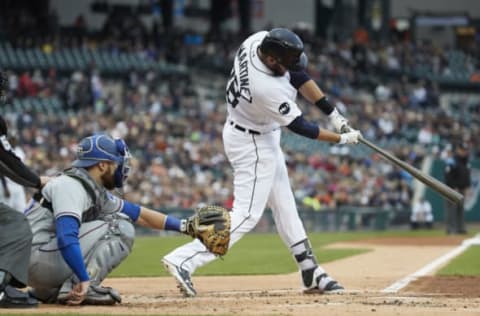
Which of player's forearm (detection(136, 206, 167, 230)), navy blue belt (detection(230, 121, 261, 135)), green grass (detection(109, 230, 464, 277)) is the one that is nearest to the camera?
player's forearm (detection(136, 206, 167, 230))

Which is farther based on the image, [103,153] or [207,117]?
[207,117]

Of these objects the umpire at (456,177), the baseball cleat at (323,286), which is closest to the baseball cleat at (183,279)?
the baseball cleat at (323,286)

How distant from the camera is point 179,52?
27.9 meters

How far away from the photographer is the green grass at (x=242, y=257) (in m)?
10.2

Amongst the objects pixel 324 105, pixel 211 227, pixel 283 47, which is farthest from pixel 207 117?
pixel 211 227

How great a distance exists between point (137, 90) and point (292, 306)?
18.1 metres

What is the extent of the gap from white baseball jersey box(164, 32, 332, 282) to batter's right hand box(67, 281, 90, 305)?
3.56 feet

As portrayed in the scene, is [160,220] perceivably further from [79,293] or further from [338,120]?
[338,120]

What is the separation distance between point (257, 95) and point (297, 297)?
1.36 meters

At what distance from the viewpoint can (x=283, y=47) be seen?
7184mm

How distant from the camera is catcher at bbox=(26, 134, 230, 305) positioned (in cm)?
625

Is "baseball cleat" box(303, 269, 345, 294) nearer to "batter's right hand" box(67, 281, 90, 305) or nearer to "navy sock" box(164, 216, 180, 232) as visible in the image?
→ "navy sock" box(164, 216, 180, 232)

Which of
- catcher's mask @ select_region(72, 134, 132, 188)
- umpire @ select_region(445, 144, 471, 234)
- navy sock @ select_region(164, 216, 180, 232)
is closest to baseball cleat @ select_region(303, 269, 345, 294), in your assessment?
navy sock @ select_region(164, 216, 180, 232)

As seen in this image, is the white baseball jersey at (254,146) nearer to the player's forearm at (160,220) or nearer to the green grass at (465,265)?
the player's forearm at (160,220)
